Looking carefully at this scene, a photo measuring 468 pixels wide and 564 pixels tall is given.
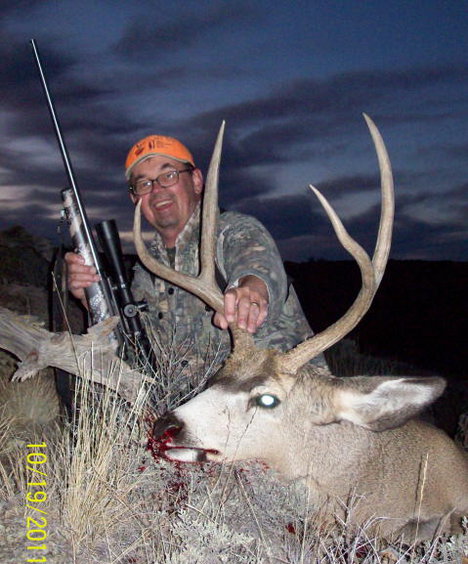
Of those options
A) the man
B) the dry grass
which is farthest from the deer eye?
the man

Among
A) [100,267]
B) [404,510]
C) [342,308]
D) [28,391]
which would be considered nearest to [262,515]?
[404,510]

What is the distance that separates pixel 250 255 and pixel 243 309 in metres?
0.99

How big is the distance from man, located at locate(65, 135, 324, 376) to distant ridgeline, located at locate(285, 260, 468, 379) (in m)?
8.81

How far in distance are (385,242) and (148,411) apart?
180cm

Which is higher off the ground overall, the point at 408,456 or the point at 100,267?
the point at 100,267

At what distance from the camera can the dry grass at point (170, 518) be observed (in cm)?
267

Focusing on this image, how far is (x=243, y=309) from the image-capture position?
3.54 metres

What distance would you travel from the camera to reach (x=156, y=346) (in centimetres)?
494

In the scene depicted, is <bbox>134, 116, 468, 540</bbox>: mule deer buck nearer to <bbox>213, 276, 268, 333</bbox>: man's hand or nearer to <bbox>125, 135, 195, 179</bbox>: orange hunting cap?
<bbox>213, 276, 268, 333</bbox>: man's hand

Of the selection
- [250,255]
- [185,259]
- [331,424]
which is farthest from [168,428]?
[185,259]

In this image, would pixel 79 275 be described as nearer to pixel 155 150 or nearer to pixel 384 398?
pixel 155 150

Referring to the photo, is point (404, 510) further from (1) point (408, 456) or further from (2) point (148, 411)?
(2) point (148, 411)

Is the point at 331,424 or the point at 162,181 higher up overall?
the point at 162,181

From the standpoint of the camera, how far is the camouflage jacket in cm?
441
